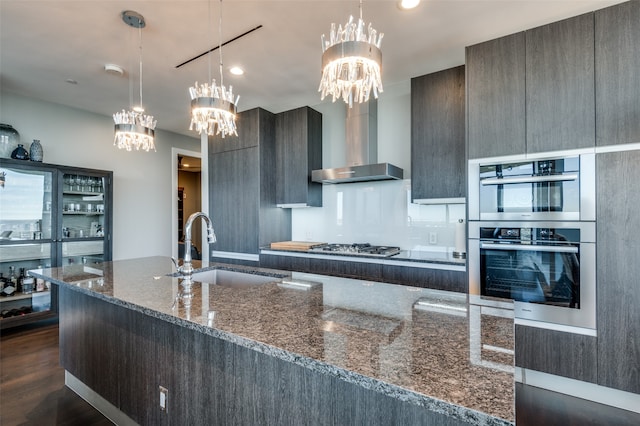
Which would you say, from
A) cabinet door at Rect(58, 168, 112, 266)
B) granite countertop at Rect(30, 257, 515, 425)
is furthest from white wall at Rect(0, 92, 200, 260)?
granite countertop at Rect(30, 257, 515, 425)

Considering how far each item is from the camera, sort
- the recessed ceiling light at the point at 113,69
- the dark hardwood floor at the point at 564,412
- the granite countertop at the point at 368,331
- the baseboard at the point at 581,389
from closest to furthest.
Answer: the granite countertop at the point at 368,331, the dark hardwood floor at the point at 564,412, the baseboard at the point at 581,389, the recessed ceiling light at the point at 113,69

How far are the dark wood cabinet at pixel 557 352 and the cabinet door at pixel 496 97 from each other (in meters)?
1.35

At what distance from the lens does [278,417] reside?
44.4 inches

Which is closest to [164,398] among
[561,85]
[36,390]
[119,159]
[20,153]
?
[36,390]

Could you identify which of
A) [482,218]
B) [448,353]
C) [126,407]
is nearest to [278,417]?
[448,353]

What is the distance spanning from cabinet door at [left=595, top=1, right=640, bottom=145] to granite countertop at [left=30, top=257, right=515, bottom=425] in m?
1.71

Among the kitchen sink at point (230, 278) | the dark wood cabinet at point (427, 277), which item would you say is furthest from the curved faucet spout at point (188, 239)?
the dark wood cabinet at point (427, 277)

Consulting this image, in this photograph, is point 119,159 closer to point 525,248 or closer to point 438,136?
point 438,136

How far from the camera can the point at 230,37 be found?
2.57 m

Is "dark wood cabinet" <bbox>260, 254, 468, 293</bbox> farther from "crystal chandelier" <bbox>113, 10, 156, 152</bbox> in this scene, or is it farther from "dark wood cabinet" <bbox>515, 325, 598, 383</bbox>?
"crystal chandelier" <bbox>113, 10, 156, 152</bbox>

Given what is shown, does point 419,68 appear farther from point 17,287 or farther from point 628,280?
point 17,287

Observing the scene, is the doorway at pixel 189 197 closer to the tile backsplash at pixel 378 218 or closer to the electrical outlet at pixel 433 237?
the tile backsplash at pixel 378 218

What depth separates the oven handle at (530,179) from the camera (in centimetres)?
220

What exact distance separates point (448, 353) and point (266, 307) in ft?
2.29
